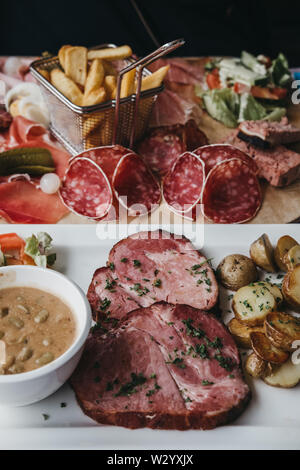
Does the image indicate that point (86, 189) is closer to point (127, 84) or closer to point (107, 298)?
point (127, 84)

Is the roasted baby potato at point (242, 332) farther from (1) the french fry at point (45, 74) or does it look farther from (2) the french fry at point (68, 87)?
(1) the french fry at point (45, 74)

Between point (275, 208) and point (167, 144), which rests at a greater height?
point (167, 144)

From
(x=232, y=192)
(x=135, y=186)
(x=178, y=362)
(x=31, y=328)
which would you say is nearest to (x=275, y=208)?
(x=232, y=192)

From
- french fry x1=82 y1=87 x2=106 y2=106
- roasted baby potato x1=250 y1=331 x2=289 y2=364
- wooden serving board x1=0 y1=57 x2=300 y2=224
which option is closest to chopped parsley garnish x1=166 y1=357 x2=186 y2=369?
roasted baby potato x1=250 y1=331 x2=289 y2=364

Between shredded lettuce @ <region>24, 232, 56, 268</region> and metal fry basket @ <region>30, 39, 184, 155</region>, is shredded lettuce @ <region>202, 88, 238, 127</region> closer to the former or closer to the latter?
metal fry basket @ <region>30, 39, 184, 155</region>

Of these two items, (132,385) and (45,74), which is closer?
(132,385)

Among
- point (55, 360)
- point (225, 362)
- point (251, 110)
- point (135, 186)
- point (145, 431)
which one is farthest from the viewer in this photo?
point (251, 110)
